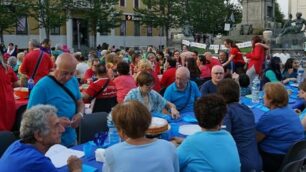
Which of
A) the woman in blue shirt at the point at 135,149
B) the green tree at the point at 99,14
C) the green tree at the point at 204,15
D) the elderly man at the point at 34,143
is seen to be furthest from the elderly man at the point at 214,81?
the green tree at the point at 204,15

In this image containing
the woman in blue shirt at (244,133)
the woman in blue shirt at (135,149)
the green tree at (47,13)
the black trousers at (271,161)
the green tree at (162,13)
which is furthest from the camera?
the green tree at (162,13)

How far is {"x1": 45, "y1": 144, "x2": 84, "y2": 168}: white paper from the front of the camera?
3.33 metres

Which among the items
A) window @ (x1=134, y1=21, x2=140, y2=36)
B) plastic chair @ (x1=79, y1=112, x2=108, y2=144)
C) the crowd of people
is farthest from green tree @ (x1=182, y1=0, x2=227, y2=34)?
plastic chair @ (x1=79, y1=112, x2=108, y2=144)

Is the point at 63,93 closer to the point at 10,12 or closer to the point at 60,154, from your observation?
the point at 60,154

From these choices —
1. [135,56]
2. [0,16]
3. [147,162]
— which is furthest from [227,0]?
[147,162]

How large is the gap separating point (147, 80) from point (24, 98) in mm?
2888

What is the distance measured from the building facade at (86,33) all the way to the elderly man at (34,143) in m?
35.0

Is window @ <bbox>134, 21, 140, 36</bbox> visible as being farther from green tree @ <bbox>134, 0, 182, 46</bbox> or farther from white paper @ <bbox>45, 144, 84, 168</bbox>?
white paper @ <bbox>45, 144, 84, 168</bbox>

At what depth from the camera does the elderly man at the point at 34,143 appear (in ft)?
8.37

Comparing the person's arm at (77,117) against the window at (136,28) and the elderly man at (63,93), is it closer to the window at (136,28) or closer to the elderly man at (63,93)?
the elderly man at (63,93)

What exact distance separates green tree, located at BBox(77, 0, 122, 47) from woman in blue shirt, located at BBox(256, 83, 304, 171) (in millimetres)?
36665

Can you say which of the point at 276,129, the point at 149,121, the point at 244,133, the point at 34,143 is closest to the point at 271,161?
the point at 276,129

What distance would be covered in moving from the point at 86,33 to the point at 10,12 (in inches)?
521

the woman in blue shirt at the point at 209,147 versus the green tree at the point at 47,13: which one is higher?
the green tree at the point at 47,13
